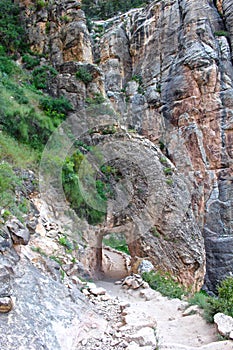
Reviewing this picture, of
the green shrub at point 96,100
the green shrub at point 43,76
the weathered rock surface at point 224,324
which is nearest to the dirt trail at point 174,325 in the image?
the weathered rock surface at point 224,324

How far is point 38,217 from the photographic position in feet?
26.6

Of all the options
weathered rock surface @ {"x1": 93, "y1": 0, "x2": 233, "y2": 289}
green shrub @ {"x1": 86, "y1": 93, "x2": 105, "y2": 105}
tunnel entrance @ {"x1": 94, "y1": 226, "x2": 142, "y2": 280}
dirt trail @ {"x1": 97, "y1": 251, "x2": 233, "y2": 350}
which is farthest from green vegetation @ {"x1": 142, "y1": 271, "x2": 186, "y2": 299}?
green shrub @ {"x1": 86, "y1": 93, "x2": 105, "y2": 105}

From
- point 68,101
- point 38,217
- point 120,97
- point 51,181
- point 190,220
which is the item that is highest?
point 120,97

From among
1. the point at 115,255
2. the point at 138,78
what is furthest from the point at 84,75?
the point at 115,255

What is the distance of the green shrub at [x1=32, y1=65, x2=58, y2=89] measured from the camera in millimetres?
15181

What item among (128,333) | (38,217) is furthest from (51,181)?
(128,333)

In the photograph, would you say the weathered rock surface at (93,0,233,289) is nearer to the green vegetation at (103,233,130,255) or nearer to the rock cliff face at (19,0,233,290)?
the rock cliff face at (19,0,233,290)

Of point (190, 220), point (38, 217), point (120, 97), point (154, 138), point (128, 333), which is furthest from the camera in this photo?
point (120, 97)

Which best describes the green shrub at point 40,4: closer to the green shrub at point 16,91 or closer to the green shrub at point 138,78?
the green shrub at point 16,91

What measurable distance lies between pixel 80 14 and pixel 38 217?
583 inches

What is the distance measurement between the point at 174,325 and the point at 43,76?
14.1 m

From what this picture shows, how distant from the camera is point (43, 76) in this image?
15.4 metres

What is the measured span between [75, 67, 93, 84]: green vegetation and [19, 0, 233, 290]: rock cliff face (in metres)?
0.33

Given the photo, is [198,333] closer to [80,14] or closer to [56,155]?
[56,155]
